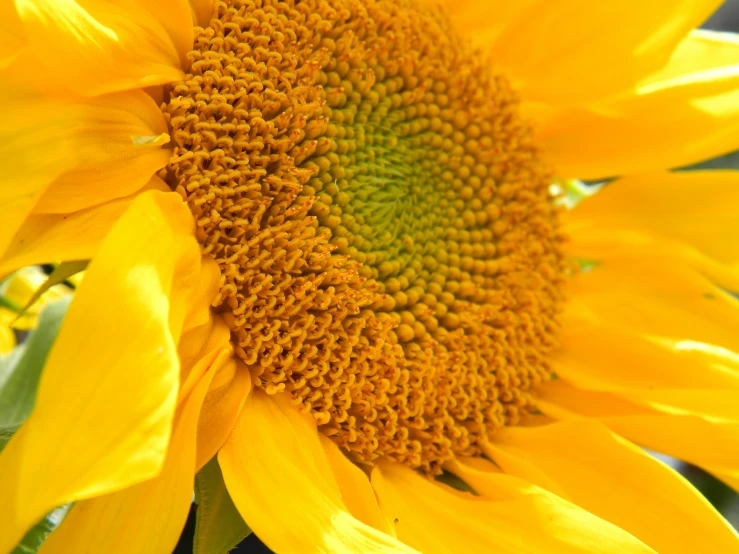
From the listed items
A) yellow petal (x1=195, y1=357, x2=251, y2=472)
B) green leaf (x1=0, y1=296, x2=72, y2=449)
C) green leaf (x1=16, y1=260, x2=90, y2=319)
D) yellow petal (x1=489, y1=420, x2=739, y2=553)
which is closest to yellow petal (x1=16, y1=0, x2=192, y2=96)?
green leaf (x1=16, y1=260, x2=90, y2=319)

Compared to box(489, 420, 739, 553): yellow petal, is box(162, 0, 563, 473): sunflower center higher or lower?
higher

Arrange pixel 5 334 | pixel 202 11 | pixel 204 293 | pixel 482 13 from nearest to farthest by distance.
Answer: pixel 204 293, pixel 202 11, pixel 482 13, pixel 5 334

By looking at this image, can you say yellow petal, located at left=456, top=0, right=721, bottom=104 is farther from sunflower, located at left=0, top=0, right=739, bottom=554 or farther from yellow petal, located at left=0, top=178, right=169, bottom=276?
yellow petal, located at left=0, top=178, right=169, bottom=276

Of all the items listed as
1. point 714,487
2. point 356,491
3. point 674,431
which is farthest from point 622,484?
point 714,487

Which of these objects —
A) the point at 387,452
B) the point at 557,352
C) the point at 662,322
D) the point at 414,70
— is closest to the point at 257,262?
the point at 387,452

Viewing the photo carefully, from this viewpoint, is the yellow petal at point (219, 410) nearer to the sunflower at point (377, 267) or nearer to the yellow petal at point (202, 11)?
the sunflower at point (377, 267)

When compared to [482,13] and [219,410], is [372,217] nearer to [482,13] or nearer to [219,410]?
[219,410]
